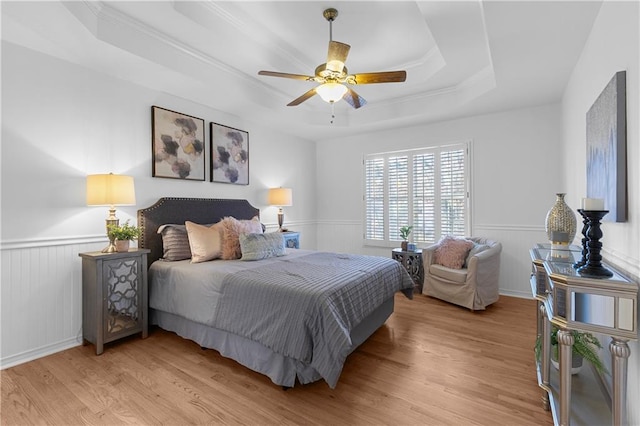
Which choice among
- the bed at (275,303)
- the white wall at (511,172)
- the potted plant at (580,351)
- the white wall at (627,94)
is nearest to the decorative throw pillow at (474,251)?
the white wall at (511,172)

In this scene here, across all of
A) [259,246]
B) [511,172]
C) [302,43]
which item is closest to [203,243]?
[259,246]

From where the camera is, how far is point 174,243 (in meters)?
3.25

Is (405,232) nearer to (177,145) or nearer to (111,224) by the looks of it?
(177,145)

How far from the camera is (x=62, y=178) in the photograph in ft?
8.94

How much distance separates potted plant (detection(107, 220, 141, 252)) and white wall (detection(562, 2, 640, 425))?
11.9ft

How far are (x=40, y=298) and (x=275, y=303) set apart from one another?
7.09ft

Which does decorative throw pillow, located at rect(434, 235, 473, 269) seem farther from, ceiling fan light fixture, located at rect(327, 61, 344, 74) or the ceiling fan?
ceiling fan light fixture, located at rect(327, 61, 344, 74)

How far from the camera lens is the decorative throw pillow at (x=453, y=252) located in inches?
153

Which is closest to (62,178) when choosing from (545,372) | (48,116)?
(48,116)

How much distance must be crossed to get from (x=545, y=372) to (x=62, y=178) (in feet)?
13.4

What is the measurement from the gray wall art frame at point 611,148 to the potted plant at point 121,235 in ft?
12.0

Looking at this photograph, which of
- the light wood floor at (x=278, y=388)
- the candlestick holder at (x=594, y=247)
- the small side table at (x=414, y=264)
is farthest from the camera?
the small side table at (x=414, y=264)

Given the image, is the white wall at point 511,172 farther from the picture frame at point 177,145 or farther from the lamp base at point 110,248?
the lamp base at point 110,248

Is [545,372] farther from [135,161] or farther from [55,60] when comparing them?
[55,60]
